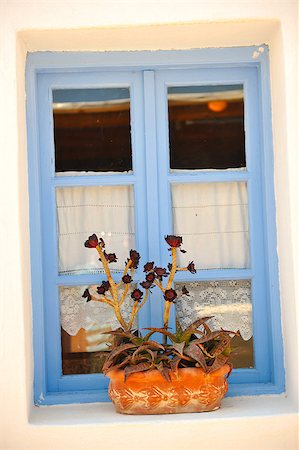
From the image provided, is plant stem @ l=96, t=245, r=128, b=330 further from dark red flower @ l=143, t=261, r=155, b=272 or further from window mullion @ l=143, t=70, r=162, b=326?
window mullion @ l=143, t=70, r=162, b=326

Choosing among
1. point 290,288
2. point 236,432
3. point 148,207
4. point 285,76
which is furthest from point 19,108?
point 236,432

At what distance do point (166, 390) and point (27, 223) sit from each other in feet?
3.17

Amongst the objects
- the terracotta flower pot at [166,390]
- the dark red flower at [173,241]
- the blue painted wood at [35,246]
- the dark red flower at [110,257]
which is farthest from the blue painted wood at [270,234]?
the blue painted wood at [35,246]

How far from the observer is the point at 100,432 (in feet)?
11.5

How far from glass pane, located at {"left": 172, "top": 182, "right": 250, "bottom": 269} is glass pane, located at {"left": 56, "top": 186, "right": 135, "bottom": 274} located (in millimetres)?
239

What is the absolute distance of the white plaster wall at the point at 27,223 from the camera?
351 centimetres

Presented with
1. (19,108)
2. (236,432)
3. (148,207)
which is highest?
(19,108)

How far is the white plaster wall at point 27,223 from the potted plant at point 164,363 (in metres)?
0.08

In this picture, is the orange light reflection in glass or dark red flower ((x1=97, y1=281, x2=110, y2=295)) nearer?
dark red flower ((x1=97, y1=281, x2=110, y2=295))

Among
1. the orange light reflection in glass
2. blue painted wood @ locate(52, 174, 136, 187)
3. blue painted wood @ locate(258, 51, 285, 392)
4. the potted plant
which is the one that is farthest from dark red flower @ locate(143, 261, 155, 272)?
the orange light reflection in glass

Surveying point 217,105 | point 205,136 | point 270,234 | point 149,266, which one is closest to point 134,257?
point 149,266

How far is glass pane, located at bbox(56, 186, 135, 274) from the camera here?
3932mm

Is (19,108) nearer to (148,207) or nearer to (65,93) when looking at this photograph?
(65,93)

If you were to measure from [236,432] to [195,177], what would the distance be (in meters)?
1.19
